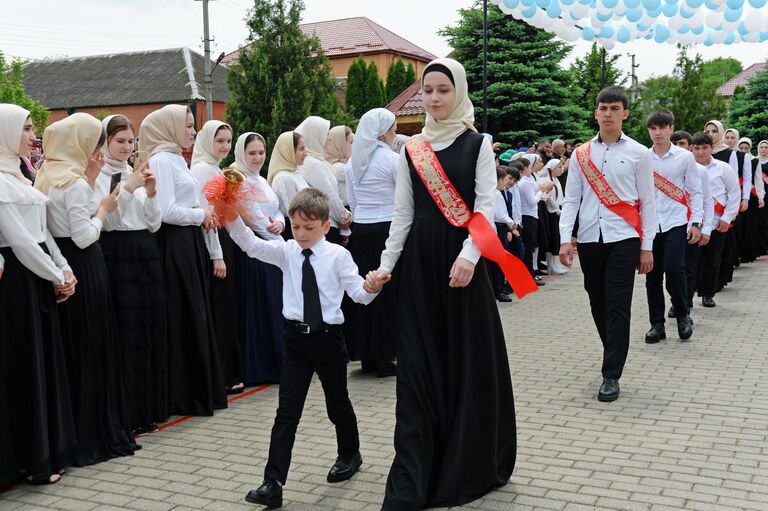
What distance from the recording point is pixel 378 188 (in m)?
7.60

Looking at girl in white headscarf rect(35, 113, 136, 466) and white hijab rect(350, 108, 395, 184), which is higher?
white hijab rect(350, 108, 395, 184)

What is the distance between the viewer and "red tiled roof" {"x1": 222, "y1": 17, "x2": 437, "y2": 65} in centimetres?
5575

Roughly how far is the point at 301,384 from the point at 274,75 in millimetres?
29303

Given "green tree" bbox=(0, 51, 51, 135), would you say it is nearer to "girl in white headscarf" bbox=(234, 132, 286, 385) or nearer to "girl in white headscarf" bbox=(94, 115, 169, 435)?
"girl in white headscarf" bbox=(234, 132, 286, 385)

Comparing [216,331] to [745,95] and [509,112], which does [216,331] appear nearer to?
[509,112]

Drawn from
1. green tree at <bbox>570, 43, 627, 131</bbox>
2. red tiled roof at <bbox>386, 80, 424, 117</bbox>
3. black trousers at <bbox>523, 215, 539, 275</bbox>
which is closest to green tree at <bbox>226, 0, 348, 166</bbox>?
red tiled roof at <bbox>386, 80, 424, 117</bbox>

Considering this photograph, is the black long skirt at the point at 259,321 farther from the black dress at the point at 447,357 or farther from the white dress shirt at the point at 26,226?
the black dress at the point at 447,357

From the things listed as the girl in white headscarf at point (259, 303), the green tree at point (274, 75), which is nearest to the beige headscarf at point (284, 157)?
the girl in white headscarf at point (259, 303)

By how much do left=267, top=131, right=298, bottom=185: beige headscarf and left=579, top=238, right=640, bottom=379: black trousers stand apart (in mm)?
2793

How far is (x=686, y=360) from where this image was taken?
8.24 m

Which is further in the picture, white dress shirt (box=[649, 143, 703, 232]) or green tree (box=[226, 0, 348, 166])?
green tree (box=[226, 0, 348, 166])

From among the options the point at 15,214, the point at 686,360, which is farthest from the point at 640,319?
the point at 15,214

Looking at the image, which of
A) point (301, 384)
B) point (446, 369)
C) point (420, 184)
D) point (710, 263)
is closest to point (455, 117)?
point (420, 184)

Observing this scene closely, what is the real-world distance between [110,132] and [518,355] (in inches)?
181
